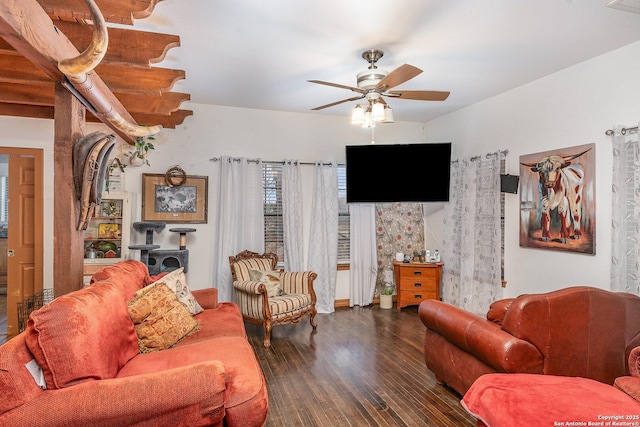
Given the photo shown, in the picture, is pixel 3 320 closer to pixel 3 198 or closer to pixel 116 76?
Result: pixel 116 76

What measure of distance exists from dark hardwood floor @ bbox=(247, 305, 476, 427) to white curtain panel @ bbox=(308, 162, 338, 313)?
609mm

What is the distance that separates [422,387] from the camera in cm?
288

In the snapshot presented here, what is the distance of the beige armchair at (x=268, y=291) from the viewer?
3.90 metres

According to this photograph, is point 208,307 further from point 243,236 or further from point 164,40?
point 164,40

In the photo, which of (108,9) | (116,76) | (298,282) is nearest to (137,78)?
(116,76)

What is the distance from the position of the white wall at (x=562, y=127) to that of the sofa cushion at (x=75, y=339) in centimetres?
377

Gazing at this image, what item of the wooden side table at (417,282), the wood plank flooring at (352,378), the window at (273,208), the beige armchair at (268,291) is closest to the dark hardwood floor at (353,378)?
the wood plank flooring at (352,378)

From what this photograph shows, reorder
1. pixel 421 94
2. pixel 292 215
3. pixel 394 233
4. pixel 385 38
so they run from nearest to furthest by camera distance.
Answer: pixel 385 38
pixel 421 94
pixel 292 215
pixel 394 233

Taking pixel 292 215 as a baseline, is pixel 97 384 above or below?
below

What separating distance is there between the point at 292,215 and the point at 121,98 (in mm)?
2384

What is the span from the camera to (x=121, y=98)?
12.0ft

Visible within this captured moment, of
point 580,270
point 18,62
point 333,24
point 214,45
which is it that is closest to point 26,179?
point 18,62

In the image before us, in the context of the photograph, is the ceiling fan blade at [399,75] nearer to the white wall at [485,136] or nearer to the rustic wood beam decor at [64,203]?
the white wall at [485,136]

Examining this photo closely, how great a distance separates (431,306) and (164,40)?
8.89ft
